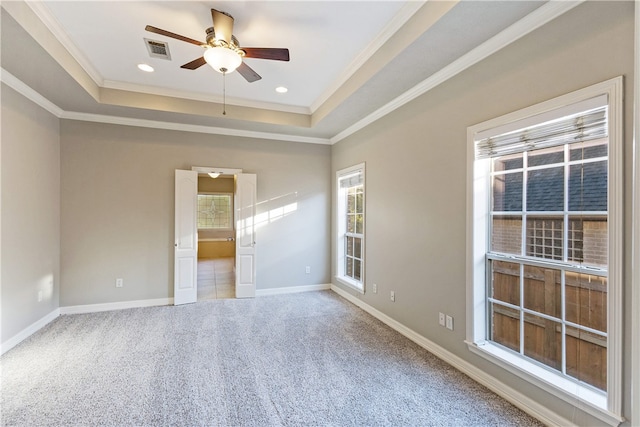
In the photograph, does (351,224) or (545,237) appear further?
(351,224)

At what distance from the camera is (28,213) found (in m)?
3.29

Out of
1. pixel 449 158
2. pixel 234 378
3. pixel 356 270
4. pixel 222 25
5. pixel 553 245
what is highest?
pixel 222 25

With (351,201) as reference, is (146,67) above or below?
above

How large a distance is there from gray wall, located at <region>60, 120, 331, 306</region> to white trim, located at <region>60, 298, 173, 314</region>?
63 mm

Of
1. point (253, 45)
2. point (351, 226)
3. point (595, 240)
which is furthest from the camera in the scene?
point (351, 226)

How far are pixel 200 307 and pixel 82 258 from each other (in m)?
1.77

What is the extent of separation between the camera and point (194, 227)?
448cm

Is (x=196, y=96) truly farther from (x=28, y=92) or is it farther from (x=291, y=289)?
(x=291, y=289)

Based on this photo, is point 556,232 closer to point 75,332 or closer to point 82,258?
point 75,332

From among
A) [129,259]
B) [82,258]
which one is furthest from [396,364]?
[82,258]

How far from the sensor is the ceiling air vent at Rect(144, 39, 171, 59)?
2.75m

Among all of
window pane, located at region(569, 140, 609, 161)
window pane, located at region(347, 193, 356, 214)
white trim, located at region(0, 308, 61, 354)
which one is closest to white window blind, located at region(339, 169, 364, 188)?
window pane, located at region(347, 193, 356, 214)

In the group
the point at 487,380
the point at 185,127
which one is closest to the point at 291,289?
the point at 185,127

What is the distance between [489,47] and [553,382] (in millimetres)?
2488
